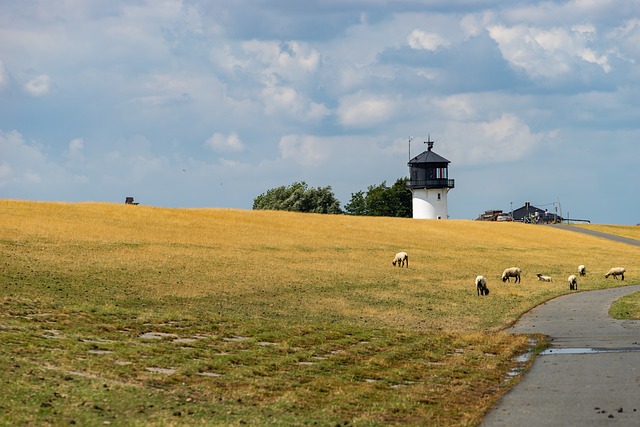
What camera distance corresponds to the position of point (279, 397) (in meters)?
21.0

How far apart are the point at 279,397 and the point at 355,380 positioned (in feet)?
12.4

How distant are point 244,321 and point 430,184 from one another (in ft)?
353

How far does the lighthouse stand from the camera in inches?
5564

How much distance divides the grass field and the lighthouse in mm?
53899

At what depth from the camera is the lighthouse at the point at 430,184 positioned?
141337 mm

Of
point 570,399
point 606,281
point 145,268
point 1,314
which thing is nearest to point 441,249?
point 606,281

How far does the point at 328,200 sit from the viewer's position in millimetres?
181500

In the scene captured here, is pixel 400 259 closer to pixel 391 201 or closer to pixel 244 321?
pixel 244 321

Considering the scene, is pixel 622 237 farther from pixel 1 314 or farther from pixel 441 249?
pixel 1 314

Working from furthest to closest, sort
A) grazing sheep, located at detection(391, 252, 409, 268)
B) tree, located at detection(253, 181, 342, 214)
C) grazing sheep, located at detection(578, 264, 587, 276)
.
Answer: tree, located at detection(253, 181, 342, 214), grazing sheep, located at detection(578, 264, 587, 276), grazing sheep, located at detection(391, 252, 409, 268)

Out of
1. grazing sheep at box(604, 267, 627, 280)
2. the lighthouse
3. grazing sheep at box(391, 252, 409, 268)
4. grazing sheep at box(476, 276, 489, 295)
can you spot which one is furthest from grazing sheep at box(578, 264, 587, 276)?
the lighthouse

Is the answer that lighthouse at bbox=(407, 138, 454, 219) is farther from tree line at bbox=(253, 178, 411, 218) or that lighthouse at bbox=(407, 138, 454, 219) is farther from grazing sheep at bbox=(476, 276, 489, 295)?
grazing sheep at bbox=(476, 276, 489, 295)

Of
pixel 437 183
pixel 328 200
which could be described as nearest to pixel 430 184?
pixel 437 183

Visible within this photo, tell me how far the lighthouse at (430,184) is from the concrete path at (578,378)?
9841 centimetres
